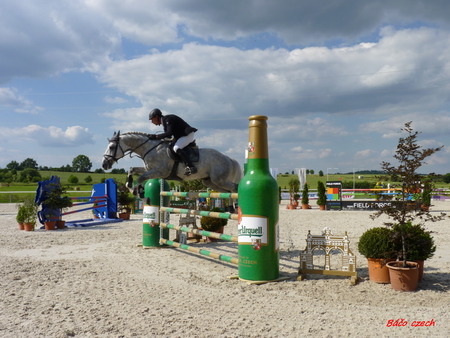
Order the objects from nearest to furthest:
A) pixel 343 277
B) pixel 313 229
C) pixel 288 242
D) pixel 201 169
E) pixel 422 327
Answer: pixel 422 327 → pixel 343 277 → pixel 201 169 → pixel 288 242 → pixel 313 229

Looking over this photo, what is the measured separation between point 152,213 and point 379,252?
14.2ft

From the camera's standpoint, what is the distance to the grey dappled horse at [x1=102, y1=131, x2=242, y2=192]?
17.8 ft

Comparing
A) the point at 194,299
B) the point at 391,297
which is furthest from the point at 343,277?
the point at 194,299

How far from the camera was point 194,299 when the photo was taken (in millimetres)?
3781

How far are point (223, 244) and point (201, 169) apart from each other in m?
3.15

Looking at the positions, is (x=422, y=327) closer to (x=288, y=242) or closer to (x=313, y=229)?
(x=288, y=242)

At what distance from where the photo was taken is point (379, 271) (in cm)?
440

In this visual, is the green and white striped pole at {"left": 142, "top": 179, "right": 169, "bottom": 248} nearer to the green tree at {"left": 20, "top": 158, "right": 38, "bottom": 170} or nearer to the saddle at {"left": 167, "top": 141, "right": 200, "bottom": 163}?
the saddle at {"left": 167, "top": 141, "right": 200, "bottom": 163}

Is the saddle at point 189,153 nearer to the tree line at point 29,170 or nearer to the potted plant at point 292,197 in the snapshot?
the potted plant at point 292,197

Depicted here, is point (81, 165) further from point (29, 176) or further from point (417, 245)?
point (417, 245)

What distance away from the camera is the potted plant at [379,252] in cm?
438

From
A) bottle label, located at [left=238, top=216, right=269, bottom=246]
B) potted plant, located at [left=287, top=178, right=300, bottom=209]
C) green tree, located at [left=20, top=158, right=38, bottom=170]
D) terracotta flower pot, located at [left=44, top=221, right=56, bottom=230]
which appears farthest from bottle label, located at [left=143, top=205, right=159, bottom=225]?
green tree, located at [left=20, top=158, right=38, bottom=170]

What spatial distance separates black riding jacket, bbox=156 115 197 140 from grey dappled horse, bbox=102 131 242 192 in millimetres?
303

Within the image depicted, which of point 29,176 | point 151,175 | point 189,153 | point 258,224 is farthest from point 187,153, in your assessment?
point 29,176
